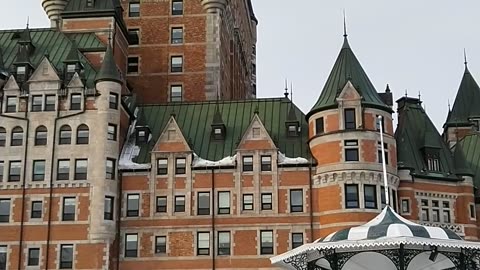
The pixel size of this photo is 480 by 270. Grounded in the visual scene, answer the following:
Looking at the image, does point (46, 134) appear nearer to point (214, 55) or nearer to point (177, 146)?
point (177, 146)

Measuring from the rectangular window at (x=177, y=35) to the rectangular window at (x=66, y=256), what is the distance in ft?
81.9

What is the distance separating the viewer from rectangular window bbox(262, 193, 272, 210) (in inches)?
2403

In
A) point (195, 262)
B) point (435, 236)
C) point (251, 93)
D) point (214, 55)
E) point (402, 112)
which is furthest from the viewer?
point (251, 93)

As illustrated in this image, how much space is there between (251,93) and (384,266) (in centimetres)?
7605

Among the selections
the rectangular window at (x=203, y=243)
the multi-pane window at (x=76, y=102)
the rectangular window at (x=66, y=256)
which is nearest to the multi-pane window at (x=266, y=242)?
the rectangular window at (x=203, y=243)

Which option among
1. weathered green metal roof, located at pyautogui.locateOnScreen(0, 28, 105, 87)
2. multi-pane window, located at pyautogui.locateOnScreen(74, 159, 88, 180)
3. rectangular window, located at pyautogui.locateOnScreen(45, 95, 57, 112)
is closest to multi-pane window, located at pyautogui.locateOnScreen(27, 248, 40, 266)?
multi-pane window, located at pyautogui.locateOnScreen(74, 159, 88, 180)

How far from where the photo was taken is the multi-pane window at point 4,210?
60938 millimetres

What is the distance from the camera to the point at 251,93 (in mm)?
113312

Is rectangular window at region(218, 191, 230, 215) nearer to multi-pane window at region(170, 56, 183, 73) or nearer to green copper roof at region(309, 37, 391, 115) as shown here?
green copper roof at region(309, 37, 391, 115)

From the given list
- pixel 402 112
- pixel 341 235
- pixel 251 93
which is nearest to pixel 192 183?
pixel 402 112

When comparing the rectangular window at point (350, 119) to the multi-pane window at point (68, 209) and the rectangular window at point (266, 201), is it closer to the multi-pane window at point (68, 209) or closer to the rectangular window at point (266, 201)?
the rectangular window at point (266, 201)

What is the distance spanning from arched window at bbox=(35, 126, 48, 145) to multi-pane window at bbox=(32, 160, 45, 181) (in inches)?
57.2

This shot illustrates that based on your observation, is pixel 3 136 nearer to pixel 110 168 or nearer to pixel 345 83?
pixel 110 168

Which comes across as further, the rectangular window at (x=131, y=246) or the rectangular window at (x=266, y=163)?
the rectangular window at (x=266, y=163)
